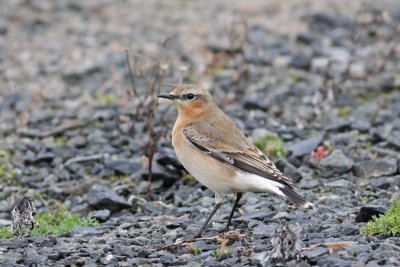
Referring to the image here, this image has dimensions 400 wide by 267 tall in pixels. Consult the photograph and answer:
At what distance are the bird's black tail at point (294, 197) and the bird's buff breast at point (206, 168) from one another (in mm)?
675

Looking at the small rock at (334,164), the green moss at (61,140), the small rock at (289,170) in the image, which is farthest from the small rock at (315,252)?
the green moss at (61,140)

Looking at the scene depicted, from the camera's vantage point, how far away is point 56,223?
977 cm

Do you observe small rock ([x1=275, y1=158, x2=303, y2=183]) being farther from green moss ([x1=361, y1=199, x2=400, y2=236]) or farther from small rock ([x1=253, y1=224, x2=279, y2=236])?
green moss ([x1=361, y1=199, x2=400, y2=236])

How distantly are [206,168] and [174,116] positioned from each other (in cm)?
482

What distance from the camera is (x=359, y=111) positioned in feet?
46.0

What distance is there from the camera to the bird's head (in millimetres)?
9898

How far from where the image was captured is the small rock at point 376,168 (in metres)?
10.6

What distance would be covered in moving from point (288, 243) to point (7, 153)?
663 cm

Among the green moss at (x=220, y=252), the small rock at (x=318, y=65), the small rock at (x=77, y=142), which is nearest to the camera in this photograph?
the green moss at (x=220, y=252)

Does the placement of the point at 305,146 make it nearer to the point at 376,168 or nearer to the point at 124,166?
the point at 376,168

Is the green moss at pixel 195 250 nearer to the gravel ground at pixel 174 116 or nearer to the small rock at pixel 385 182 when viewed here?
the gravel ground at pixel 174 116

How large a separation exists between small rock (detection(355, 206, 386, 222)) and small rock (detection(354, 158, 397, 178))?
2229 mm

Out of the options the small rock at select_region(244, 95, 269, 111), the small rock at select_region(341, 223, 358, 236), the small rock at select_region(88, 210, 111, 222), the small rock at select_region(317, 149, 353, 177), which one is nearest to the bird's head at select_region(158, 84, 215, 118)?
the small rock at select_region(88, 210, 111, 222)

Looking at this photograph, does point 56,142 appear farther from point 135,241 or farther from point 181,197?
point 135,241
